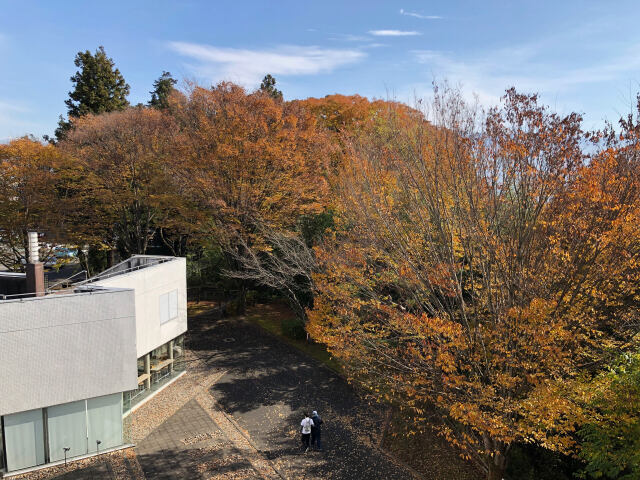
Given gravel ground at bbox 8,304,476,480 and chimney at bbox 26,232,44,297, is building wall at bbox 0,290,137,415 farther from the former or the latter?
gravel ground at bbox 8,304,476,480

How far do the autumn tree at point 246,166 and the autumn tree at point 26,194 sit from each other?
7.35 meters

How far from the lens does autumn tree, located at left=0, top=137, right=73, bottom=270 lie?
20.2 metres

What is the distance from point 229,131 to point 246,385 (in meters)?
12.6

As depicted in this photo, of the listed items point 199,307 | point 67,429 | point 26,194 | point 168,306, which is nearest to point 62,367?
point 67,429

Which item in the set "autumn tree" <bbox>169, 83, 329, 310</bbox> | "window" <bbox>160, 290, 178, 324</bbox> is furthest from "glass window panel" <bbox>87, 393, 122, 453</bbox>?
"autumn tree" <bbox>169, 83, 329, 310</bbox>

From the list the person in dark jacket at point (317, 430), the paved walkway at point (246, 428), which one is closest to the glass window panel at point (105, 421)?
the paved walkway at point (246, 428)

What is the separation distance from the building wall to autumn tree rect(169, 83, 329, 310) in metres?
9.47

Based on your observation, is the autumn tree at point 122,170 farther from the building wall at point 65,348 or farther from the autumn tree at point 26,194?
the building wall at point 65,348

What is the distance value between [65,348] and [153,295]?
3.71m

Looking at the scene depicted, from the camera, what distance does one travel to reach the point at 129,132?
22812mm

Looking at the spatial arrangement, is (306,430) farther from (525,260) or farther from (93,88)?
(93,88)

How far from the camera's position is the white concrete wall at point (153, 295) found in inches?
498

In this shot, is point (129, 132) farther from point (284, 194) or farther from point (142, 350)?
point (142, 350)

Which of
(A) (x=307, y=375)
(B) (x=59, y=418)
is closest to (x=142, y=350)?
(B) (x=59, y=418)
